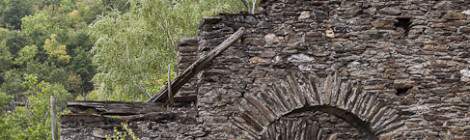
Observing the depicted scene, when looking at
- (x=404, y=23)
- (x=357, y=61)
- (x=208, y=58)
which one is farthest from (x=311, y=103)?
(x=404, y=23)

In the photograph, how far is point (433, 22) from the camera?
223 inches

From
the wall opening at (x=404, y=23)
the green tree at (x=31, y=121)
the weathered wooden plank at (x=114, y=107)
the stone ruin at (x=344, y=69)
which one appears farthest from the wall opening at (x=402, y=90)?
the green tree at (x=31, y=121)

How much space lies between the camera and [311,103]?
17.7ft

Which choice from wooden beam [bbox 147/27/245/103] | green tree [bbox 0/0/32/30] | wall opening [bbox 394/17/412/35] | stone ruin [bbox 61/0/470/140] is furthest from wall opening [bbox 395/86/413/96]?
green tree [bbox 0/0/32/30]

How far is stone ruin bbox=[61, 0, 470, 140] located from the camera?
5.47m

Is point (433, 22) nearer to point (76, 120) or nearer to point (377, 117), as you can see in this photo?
point (377, 117)

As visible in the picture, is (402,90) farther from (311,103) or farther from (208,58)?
(208,58)

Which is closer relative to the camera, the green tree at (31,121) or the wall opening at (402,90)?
the wall opening at (402,90)

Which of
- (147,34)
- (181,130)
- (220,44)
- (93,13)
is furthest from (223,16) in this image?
(93,13)

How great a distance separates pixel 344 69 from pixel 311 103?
1.54ft

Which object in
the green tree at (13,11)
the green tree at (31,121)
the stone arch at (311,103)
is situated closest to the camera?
the stone arch at (311,103)

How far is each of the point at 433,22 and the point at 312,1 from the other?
116 centimetres

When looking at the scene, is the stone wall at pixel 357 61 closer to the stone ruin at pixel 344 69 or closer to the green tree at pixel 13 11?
the stone ruin at pixel 344 69

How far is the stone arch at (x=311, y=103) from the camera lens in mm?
5434
